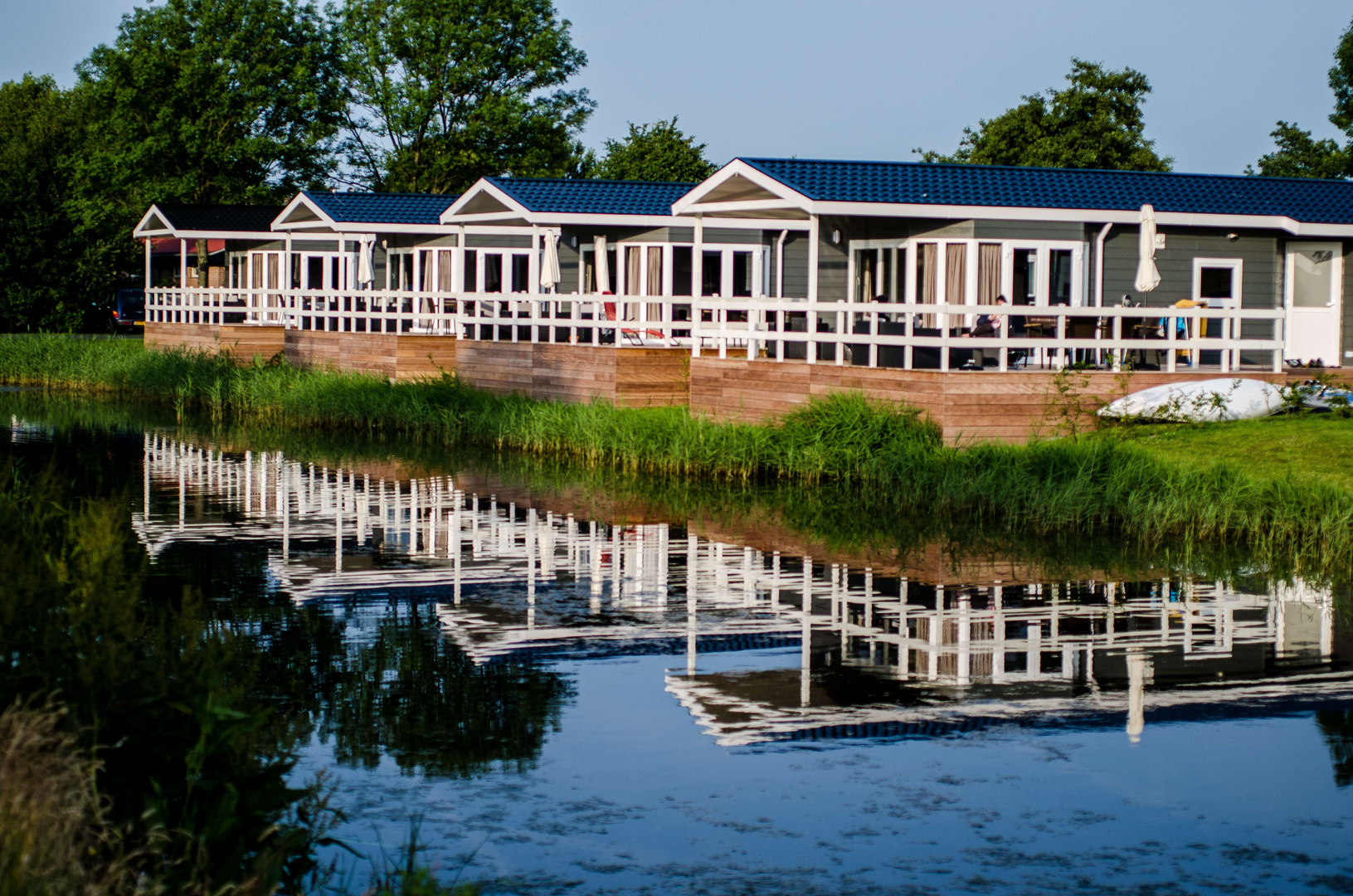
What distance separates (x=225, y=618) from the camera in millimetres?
11852

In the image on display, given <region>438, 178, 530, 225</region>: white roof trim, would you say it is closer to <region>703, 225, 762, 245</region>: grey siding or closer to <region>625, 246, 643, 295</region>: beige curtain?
<region>625, 246, 643, 295</region>: beige curtain

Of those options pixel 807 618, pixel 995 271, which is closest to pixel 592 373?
pixel 995 271

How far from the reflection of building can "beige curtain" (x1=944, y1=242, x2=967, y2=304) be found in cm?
→ 1206

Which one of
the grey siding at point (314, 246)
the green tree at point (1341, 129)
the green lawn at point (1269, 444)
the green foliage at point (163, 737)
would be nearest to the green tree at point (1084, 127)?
the green tree at point (1341, 129)

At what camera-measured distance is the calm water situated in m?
7.14

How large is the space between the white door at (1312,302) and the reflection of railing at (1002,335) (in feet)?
2.90

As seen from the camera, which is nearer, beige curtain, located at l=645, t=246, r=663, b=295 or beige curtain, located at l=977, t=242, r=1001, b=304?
beige curtain, located at l=977, t=242, r=1001, b=304

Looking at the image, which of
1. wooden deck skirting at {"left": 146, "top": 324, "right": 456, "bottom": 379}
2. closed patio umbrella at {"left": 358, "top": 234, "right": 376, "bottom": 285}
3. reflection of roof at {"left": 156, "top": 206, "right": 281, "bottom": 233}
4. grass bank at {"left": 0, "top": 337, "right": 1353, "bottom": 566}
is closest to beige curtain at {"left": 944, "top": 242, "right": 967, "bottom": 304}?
grass bank at {"left": 0, "top": 337, "right": 1353, "bottom": 566}

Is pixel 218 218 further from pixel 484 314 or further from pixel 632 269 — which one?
pixel 632 269

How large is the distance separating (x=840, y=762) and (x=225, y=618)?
518 centimetres

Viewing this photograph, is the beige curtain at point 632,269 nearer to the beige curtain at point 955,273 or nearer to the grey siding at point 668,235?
the grey siding at point 668,235

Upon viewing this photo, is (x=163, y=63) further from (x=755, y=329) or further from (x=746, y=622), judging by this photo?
(x=746, y=622)

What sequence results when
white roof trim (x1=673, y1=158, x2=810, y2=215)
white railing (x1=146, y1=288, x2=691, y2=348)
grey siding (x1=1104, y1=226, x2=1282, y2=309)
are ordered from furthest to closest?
1. white railing (x1=146, y1=288, x2=691, y2=348)
2. grey siding (x1=1104, y1=226, x2=1282, y2=309)
3. white roof trim (x1=673, y1=158, x2=810, y2=215)

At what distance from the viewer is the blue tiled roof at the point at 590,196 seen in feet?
112
